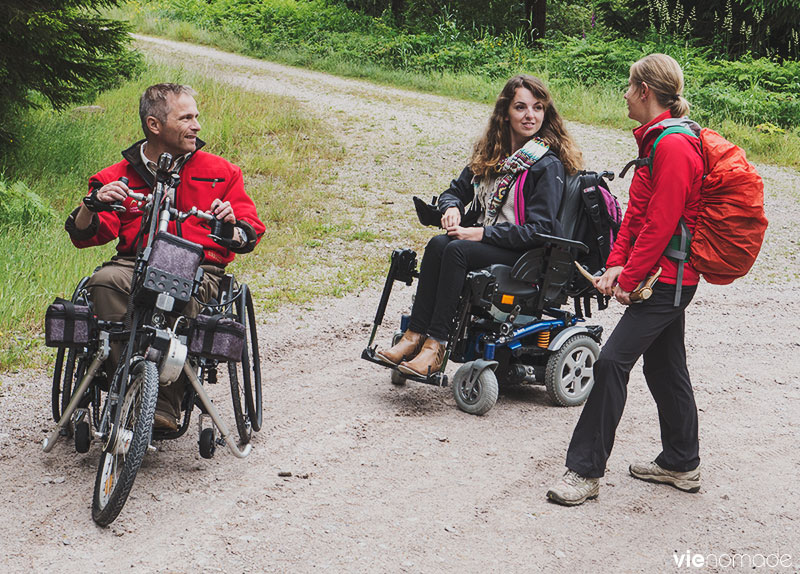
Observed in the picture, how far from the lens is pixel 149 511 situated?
3.72 meters

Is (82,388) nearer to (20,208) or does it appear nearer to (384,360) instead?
(384,360)

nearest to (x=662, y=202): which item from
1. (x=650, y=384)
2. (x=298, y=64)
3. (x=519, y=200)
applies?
(x=650, y=384)

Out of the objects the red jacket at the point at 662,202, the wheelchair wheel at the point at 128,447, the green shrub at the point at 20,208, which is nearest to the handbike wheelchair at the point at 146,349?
the wheelchair wheel at the point at 128,447

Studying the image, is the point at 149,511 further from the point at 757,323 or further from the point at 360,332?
the point at 757,323

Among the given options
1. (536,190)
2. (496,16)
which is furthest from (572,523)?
(496,16)

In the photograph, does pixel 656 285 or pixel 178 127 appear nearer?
pixel 656 285

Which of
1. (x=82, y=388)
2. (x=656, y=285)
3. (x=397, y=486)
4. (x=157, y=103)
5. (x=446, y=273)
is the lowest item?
(x=397, y=486)

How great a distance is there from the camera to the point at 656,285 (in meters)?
3.94

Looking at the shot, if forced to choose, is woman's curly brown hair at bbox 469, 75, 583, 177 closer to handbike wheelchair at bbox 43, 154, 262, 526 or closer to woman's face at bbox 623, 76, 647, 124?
woman's face at bbox 623, 76, 647, 124

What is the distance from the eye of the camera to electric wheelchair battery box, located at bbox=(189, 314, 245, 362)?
153 inches

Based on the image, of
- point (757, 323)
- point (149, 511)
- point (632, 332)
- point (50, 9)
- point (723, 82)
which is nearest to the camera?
point (149, 511)

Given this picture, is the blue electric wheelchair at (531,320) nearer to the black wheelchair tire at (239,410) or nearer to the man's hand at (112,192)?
the black wheelchair tire at (239,410)

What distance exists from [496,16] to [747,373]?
20.8 metres

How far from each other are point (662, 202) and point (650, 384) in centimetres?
99
